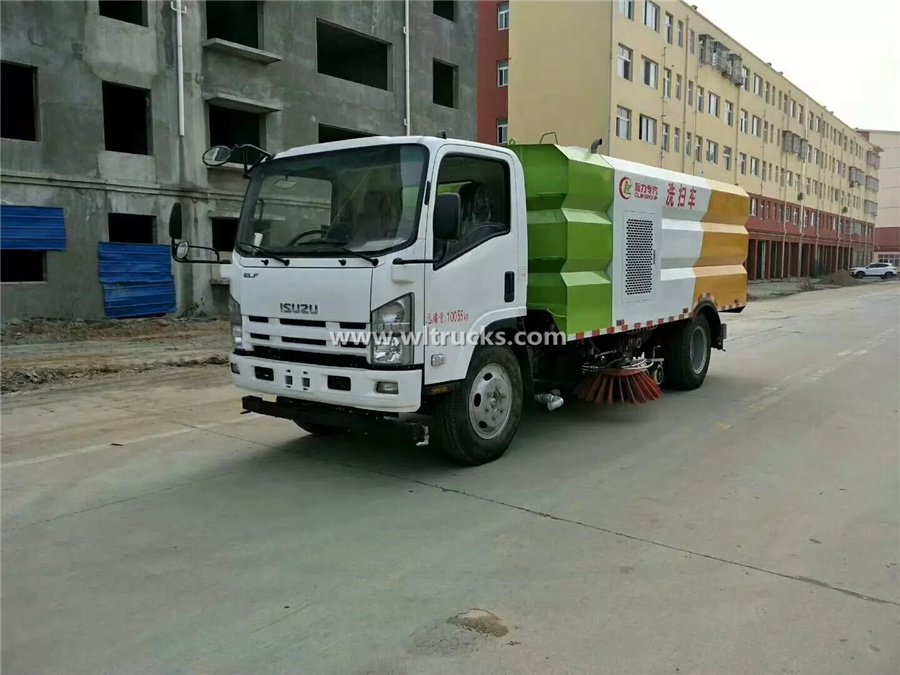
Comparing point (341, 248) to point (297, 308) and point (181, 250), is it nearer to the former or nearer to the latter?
point (297, 308)

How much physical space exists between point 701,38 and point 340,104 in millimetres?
28438

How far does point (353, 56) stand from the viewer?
26406 mm

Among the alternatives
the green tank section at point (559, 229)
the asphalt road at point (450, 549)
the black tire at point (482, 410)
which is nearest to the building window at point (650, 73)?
the asphalt road at point (450, 549)

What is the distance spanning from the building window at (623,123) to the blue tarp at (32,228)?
25.5 metres

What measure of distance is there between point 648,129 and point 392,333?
35.3 meters

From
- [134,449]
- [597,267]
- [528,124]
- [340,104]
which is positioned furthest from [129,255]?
[528,124]

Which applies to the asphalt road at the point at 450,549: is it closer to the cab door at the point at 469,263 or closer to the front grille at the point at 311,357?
the front grille at the point at 311,357

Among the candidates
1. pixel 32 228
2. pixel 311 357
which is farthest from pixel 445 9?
pixel 311 357

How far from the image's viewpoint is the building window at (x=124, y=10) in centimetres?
1853

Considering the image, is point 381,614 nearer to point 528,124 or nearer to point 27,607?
point 27,607

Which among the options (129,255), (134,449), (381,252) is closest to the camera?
(381,252)

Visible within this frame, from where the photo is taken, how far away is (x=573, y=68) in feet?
112

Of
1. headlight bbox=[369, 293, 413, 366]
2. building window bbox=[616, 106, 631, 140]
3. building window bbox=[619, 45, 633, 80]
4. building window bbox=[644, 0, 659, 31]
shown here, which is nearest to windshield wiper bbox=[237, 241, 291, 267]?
headlight bbox=[369, 293, 413, 366]

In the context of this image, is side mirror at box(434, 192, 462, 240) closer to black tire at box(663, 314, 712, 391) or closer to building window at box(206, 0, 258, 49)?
black tire at box(663, 314, 712, 391)
